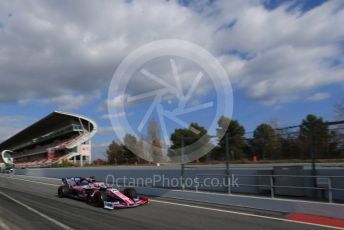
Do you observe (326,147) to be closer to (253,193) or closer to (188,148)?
(253,193)

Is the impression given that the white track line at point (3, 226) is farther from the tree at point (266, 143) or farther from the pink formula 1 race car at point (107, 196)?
the tree at point (266, 143)

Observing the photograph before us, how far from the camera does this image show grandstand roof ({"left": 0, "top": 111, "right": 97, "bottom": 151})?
90.9m

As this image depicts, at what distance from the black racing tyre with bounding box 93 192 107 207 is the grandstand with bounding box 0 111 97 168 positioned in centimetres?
5783

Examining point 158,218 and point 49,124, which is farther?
point 49,124

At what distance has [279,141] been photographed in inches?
590

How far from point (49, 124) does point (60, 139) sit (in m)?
4.82

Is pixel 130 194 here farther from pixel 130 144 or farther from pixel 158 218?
pixel 130 144

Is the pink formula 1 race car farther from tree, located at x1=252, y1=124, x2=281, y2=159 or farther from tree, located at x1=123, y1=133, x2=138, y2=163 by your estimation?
tree, located at x1=123, y1=133, x2=138, y2=163

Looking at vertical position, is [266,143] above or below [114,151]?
below

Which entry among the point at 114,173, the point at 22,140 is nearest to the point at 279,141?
the point at 114,173

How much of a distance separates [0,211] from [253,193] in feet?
29.6

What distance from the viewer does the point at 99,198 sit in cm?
1602

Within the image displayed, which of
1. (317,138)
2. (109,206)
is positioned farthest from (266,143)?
(109,206)

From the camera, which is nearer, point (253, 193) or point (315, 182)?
point (315, 182)
